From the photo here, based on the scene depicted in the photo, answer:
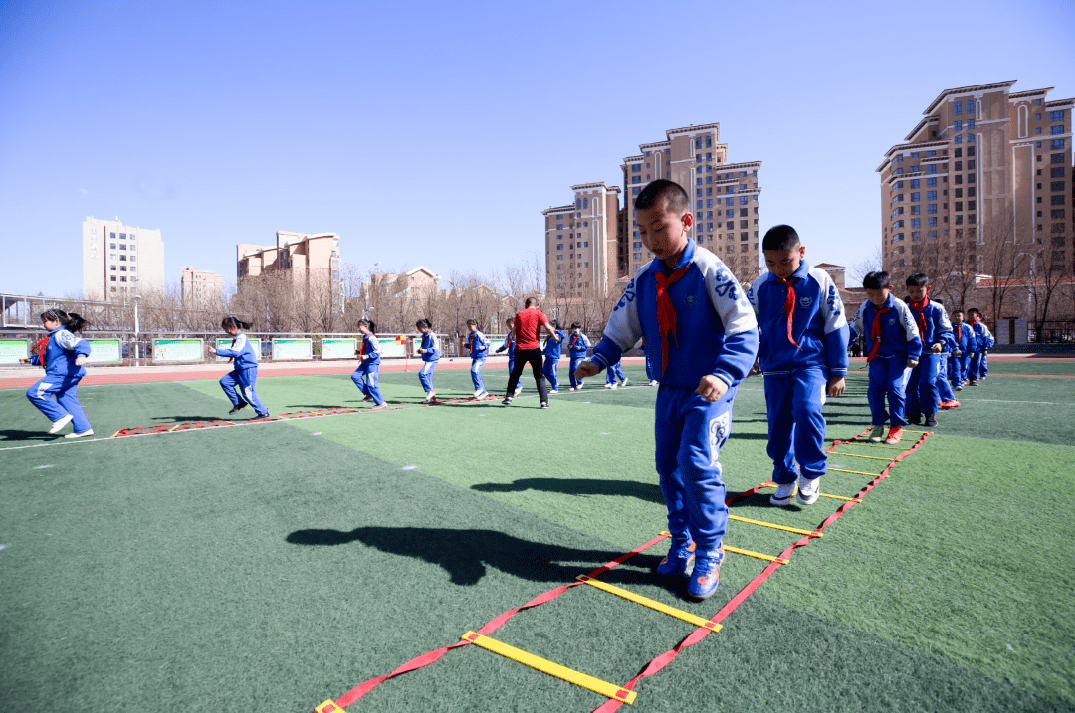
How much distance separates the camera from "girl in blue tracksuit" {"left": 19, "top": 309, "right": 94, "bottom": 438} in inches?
284

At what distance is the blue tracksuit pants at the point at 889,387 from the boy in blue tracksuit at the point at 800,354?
288cm

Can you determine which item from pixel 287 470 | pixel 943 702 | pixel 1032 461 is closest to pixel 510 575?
pixel 943 702

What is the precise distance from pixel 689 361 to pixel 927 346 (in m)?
6.76

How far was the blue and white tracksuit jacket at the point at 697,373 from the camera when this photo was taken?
251cm

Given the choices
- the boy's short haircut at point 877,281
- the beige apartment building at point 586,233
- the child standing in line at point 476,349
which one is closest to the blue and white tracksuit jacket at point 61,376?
the child standing in line at point 476,349

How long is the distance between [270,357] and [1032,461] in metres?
29.2

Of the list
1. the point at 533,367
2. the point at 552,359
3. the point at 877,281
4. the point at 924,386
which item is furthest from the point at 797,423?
the point at 552,359

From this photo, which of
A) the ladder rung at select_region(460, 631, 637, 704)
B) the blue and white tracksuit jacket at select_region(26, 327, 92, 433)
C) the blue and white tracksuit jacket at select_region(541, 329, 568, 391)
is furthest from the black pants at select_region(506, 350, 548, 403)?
the ladder rung at select_region(460, 631, 637, 704)

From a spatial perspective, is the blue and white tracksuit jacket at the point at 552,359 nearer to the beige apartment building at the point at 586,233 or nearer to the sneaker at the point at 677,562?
the sneaker at the point at 677,562

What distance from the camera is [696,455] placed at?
2.54 meters

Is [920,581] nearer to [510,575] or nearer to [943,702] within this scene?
[943,702]

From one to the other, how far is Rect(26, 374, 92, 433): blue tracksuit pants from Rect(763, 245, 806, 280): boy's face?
865cm

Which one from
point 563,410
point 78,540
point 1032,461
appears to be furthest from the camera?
point 563,410

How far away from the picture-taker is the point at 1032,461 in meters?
5.02
